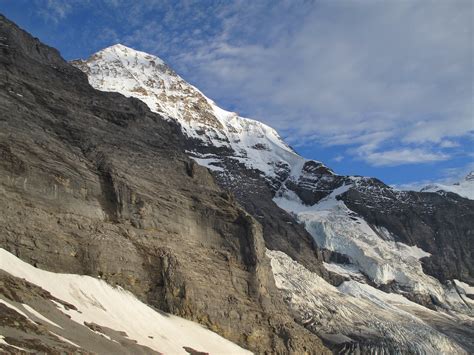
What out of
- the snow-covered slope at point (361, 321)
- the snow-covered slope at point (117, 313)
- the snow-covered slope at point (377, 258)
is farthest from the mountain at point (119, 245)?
the snow-covered slope at point (377, 258)

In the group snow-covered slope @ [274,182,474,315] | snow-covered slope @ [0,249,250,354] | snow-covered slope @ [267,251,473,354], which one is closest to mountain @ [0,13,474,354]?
snow-covered slope @ [0,249,250,354]

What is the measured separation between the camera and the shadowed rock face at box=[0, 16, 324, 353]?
197 feet

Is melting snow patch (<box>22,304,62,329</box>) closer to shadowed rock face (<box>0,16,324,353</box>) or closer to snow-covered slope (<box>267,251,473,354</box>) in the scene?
shadowed rock face (<box>0,16,324,353</box>)

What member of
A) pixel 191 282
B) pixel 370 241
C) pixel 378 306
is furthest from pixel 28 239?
pixel 370 241

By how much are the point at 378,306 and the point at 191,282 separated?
7851 centimetres

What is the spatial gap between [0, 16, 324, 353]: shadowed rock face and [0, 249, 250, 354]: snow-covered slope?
1874 mm

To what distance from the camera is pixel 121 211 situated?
69250 millimetres

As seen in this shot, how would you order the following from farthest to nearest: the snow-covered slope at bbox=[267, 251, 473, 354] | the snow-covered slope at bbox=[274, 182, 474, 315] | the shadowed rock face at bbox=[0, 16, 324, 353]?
the snow-covered slope at bbox=[274, 182, 474, 315] → the snow-covered slope at bbox=[267, 251, 473, 354] → the shadowed rock face at bbox=[0, 16, 324, 353]

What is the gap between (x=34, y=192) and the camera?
60.3 m

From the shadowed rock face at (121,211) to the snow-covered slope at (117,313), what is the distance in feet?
6.15

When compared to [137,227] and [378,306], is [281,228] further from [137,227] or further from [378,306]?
[137,227]

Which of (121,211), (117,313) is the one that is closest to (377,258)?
(121,211)

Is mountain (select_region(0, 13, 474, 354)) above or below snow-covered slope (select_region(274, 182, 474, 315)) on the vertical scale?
below

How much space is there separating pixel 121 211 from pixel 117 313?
1549 centimetres
